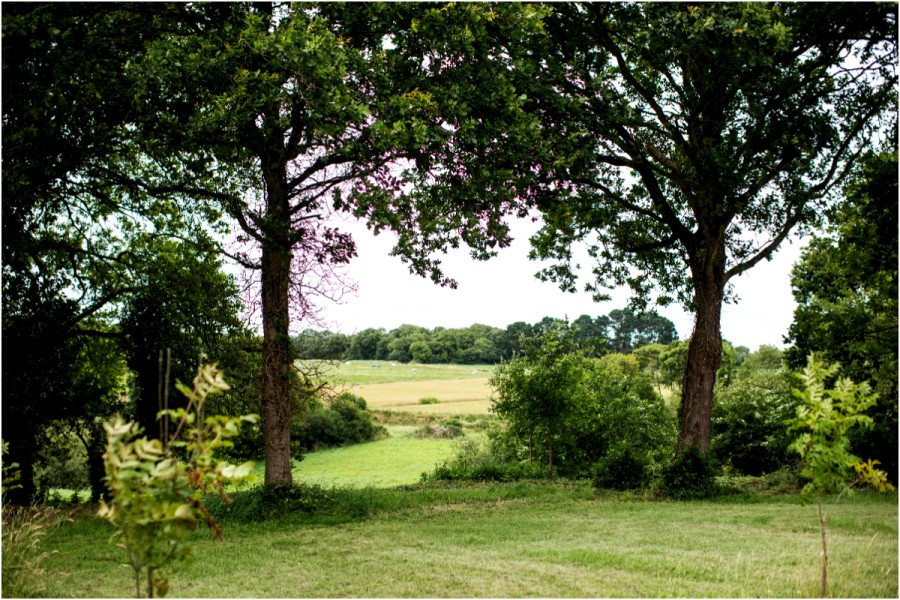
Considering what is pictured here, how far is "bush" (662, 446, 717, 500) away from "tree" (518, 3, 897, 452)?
67 centimetres

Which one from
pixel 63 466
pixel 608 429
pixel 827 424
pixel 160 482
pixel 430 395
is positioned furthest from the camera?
pixel 430 395

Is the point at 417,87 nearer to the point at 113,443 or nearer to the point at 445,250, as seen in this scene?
the point at 445,250

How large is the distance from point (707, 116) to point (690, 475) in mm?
7202

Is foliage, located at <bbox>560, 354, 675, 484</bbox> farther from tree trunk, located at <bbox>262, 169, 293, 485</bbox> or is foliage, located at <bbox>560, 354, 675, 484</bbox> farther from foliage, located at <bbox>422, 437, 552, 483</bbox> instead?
tree trunk, located at <bbox>262, 169, 293, 485</bbox>

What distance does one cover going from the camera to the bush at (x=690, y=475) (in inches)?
566

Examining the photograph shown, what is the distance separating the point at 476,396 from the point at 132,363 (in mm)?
30233

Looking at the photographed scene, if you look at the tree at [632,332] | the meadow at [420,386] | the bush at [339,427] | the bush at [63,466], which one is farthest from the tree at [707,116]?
the tree at [632,332]

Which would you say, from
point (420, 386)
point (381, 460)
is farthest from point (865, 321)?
point (420, 386)

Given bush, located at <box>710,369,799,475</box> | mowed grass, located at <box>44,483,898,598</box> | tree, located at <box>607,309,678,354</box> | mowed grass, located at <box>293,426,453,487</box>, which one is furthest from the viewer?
tree, located at <box>607,309,678,354</box>

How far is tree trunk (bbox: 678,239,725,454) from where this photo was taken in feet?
50.8

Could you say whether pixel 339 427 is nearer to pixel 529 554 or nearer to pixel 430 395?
pixel 430 395

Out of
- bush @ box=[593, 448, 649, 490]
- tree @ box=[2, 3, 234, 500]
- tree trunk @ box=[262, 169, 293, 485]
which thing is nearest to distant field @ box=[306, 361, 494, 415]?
tree @ box=[2, 3, 234, 500]

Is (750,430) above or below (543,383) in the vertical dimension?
below

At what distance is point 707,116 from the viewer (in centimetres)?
1504
